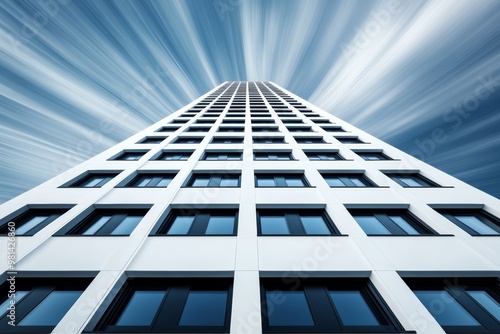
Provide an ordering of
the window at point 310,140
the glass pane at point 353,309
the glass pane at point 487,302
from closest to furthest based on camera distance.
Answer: the glass pane at point 353,309 → the glass pane at point 487,302 → the window at point 310,140

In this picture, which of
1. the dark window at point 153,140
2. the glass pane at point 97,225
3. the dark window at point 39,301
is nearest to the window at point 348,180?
the glass pane at point 97,225

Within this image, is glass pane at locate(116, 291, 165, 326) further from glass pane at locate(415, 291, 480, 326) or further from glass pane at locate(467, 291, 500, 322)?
glass pane at locate(467, 291, 500, 322)

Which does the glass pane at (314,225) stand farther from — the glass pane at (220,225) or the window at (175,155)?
the window at (175,155)

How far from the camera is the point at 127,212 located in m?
9.09

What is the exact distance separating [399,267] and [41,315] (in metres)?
9.60

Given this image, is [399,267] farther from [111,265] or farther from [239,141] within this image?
[239,141]

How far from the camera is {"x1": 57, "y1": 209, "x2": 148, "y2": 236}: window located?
26.2 ft

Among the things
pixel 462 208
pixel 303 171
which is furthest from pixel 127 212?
pixel 462 208

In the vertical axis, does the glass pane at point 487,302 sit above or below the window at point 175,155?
below

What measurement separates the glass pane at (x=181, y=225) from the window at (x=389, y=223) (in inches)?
267

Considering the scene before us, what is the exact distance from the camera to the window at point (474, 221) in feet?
27.2

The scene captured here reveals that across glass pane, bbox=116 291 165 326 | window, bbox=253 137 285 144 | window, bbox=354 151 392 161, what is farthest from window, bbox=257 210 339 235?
window, bbox=253 137 285 144

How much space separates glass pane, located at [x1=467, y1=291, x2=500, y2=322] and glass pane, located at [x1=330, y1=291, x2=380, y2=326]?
10.1 feet

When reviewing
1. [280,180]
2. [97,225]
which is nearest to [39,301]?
[97,225]
